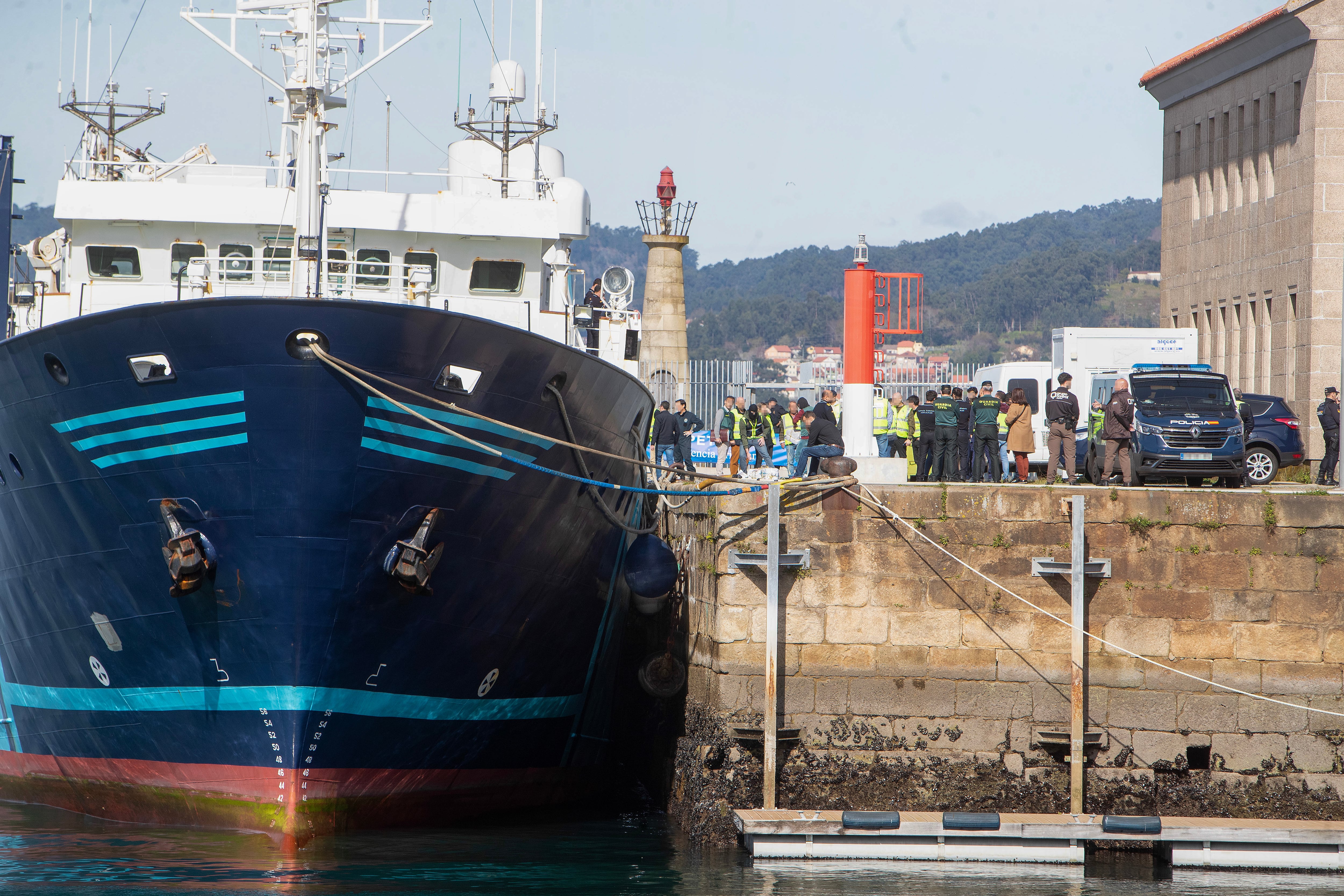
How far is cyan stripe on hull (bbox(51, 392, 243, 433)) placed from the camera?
33.9 feet

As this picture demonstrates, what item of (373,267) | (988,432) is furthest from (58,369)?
(988,432)

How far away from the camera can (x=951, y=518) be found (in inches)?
473

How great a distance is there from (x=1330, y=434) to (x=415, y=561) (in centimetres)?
1389

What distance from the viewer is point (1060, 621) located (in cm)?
1191

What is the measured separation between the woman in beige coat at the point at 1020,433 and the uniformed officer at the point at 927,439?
1.04 meters

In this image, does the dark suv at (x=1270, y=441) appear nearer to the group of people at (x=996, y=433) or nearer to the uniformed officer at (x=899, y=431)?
the group of people at (x=996, y=433)

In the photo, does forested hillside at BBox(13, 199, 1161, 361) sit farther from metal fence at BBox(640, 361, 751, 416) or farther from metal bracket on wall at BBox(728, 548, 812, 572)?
metal bracket on wall at BBox(728, 548, 812, 572)

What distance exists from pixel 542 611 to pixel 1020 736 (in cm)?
435

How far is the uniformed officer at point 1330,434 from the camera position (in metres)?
18.4

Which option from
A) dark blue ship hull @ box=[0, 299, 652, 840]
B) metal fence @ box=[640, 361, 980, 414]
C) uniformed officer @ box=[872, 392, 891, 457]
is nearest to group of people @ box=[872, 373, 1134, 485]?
uniformed officer @ box=[872, 392, 891, 457]

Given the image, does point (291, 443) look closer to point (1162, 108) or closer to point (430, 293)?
point (430, 293)

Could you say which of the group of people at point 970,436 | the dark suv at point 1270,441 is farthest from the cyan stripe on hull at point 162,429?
the dark suv at point 1270,441

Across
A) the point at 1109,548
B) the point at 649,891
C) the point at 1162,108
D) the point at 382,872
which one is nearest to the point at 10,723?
the point at 382,872

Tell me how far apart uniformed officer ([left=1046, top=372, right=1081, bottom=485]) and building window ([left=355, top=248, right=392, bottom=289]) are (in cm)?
823
